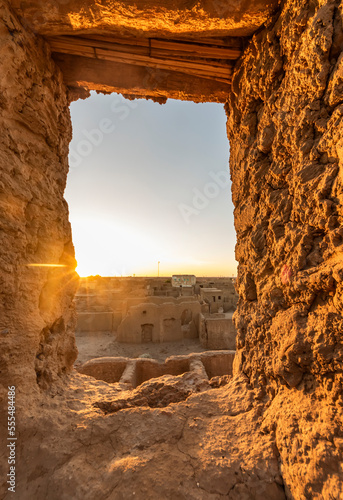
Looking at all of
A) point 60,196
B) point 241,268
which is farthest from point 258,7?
point 60,196

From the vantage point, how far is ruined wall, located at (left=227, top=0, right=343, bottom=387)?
4.28 feet

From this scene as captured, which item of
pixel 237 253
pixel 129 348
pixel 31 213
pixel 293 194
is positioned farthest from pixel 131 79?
pixel 129 348

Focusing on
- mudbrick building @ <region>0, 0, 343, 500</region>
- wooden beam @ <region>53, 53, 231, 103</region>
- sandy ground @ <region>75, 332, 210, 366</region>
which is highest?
wooden beam @ <region>53, 53, 231, 103</region>

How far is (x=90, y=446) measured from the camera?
1692 millimetres

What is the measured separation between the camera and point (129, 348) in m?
11.6

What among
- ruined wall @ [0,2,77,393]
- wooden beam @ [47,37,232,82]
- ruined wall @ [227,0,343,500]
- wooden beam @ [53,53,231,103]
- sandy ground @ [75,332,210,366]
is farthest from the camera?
sandy ground @ [75,332,210,366]

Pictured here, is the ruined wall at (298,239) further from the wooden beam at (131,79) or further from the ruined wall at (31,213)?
the ruined wall at (31,213)

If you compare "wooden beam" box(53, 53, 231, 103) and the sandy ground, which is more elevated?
"wooden beam" box(53, 53, 231, 103)

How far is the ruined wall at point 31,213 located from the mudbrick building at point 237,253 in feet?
0.05

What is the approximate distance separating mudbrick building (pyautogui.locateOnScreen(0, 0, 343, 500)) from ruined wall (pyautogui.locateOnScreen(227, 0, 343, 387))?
0.04 ft

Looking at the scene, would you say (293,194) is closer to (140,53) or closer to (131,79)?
(140,53)

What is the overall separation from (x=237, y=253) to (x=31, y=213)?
2296mm

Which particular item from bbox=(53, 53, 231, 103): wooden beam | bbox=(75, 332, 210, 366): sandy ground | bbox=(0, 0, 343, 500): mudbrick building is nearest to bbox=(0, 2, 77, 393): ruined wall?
bbox=(0, 0, 343, 500): mudbrick building

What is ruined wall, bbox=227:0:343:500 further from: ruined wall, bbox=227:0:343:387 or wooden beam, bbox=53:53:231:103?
wooden beam, bbox=53:53:231:103
